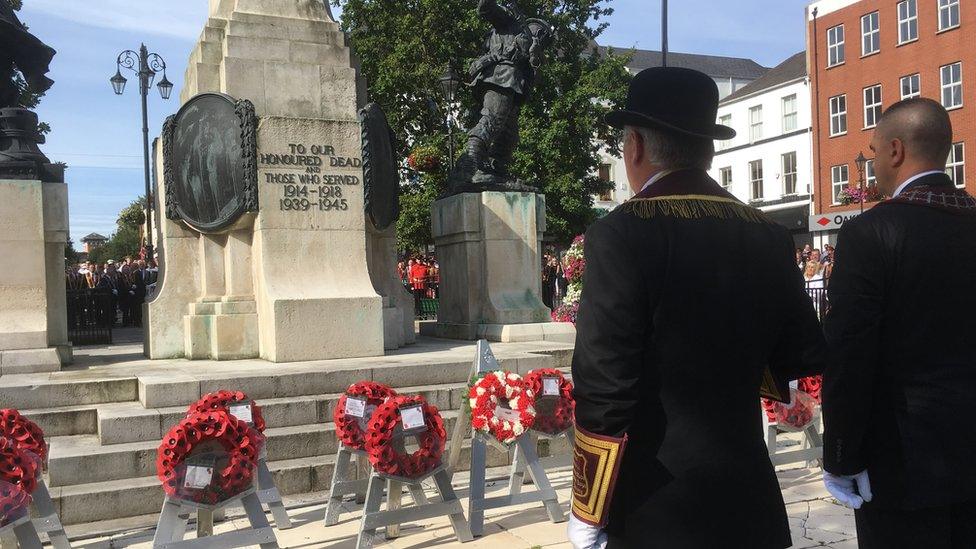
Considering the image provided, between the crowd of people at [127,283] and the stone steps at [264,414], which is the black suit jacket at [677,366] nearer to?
the stone steps at [264,414]

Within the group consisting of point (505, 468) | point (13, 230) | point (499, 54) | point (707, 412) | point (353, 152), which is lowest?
point (505, 468)

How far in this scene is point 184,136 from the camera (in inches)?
387

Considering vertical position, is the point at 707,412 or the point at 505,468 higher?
the point at 707,412

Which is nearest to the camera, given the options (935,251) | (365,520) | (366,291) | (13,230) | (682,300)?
(682,300)

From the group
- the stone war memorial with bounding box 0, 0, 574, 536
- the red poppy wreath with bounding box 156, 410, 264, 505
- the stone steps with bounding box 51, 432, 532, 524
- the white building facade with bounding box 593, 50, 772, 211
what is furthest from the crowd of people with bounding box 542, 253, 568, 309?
the white building facade with bounding box 593, 50, 772, 211

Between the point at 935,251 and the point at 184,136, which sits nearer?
the point at 935,251

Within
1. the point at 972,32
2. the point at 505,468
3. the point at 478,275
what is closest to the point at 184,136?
the point at 478,275

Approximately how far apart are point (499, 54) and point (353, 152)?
13.3 ft

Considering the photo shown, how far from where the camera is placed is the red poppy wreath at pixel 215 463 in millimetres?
4863

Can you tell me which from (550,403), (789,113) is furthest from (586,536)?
(789,113)

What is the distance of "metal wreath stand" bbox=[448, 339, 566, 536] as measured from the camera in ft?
19.3

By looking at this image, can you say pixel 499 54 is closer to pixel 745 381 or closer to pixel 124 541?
pixel 124 541

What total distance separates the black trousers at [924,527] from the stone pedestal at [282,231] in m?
6.66

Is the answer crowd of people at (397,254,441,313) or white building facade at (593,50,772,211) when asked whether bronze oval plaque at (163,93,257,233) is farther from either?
white building facade at (593,50,772,211)
